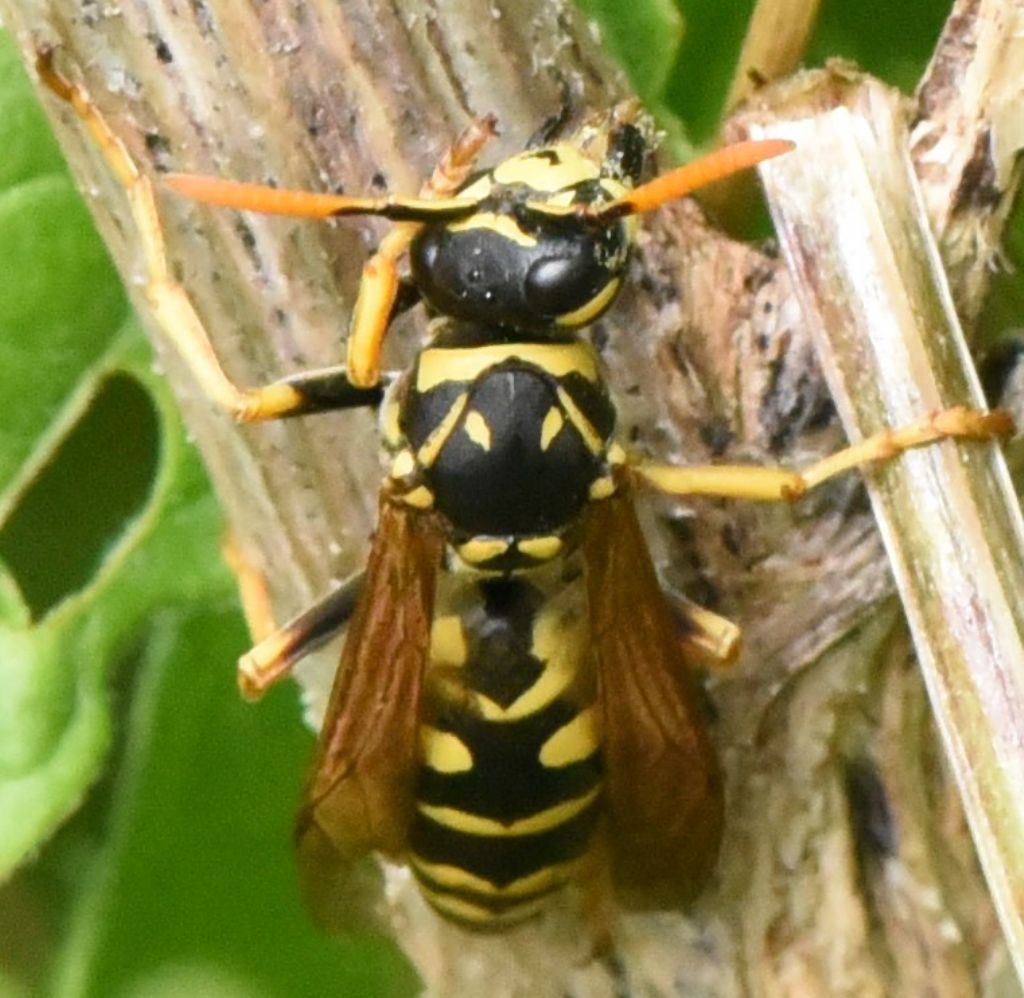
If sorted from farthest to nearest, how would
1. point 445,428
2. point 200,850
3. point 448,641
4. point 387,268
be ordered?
1. point 200,850
2. point 448,641
3. point 445,428
4. point 387,268

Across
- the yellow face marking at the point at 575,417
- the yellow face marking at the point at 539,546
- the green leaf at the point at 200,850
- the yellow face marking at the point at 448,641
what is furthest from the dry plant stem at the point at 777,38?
the green leaf at the point at 200,850

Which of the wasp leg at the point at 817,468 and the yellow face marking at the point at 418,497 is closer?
the wasp leg at the point at 817,468

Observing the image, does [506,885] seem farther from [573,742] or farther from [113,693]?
[113,693]

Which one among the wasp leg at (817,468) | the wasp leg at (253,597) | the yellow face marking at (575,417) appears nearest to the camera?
the wasp leg at (817,468)

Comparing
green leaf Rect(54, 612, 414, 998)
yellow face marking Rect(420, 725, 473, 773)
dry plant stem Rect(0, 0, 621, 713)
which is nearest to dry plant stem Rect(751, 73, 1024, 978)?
dry plant stem Rect(0, 0, 621, 713)

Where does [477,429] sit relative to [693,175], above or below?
below

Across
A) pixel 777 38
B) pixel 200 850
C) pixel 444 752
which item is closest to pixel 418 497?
pixel 444 752

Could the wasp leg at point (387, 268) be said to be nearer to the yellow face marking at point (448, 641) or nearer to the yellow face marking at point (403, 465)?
the yellow face marking at point (403, 465)

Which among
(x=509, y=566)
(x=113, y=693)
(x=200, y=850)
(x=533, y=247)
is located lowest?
(x=200, y=850)
